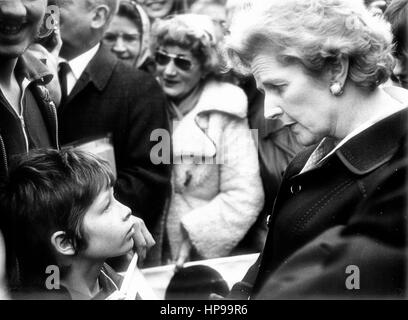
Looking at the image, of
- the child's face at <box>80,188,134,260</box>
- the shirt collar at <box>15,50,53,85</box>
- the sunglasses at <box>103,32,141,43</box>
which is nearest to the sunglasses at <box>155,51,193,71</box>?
the sunglasses at <box>103,32,141,43</box>

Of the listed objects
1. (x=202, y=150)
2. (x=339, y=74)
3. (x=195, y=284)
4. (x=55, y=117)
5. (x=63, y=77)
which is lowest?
(x=195, y=284)

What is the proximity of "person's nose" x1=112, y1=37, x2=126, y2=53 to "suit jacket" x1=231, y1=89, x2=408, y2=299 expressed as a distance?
31.0 inches

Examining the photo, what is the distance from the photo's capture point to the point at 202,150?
1.98m

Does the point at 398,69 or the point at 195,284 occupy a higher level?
the point at 398,69

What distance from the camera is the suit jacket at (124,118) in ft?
6.18

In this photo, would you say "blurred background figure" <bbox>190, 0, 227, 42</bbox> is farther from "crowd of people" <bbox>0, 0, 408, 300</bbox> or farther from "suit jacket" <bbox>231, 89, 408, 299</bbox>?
"suit jacket" <bbox>231, 89, 408, 299</bbox>

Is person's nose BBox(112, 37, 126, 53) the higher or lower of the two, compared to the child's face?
higher

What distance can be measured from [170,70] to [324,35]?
640 mm

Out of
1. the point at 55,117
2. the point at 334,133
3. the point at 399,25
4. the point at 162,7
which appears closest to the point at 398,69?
the point at 399,25

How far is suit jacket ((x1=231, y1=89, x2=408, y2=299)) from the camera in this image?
143cm

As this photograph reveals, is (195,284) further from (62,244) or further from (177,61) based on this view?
(177,61)

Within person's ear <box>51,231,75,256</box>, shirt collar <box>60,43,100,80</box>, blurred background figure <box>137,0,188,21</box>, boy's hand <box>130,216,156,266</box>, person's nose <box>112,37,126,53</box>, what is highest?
blurred background figure <box>137,0,188,21</box>

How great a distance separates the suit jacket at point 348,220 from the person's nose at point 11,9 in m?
0.95
